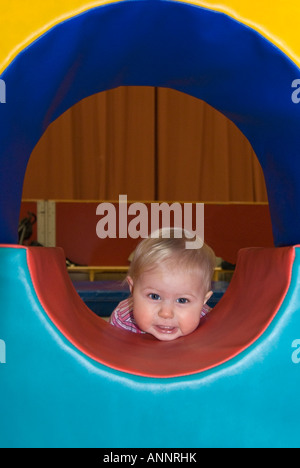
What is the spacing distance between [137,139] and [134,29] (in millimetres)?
4241

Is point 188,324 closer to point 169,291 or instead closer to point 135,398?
point 169,291

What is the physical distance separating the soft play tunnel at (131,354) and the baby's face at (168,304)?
0.21 metres

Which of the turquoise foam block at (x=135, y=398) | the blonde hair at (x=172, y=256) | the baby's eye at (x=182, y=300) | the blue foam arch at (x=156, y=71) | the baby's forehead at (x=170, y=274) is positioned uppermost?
the blue foam arch at (x=156, y=71)

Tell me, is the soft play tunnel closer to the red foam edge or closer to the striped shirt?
the red foam edge

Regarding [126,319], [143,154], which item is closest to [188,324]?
[126,319]

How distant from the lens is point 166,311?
1.06 m

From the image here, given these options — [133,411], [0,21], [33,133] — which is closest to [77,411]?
[133,411]

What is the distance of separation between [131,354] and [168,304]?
0.22m

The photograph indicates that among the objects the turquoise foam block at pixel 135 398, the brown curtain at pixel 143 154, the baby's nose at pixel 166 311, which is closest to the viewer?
the turquoise foam block at pixel 135 398

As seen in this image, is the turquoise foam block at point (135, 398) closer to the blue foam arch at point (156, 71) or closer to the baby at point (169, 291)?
the blue foam arch at point (156, 71)

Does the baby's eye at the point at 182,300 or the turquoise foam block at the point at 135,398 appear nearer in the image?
the turquoise foam block at the point at 135,398

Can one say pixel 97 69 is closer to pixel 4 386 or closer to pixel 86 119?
pixel 4 386

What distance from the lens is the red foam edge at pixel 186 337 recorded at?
2.45 ft

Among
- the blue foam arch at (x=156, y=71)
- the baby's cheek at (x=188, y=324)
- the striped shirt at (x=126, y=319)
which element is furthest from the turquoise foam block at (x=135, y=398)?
the striped shirt at (x=126, y=319)
